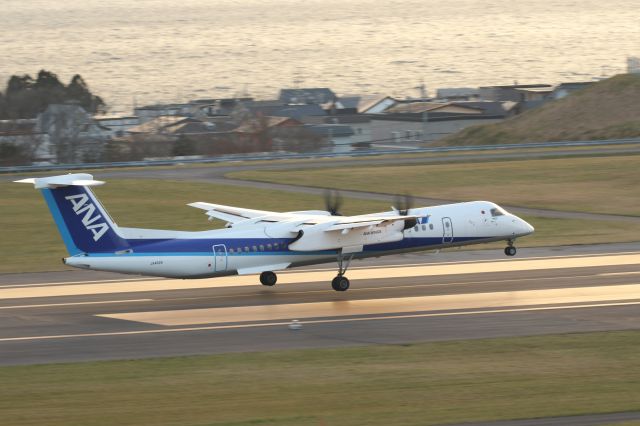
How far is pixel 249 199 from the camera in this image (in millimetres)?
66125

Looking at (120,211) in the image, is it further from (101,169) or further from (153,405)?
(153,405)

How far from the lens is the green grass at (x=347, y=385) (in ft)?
70.4

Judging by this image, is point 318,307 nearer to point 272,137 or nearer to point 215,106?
point 272,137

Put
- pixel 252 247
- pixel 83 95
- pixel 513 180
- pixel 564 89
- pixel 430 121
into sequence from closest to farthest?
pixel 252 247 → pixel 513 180 → pixel 430 121 → pixel 564 89 → pixel 83 95

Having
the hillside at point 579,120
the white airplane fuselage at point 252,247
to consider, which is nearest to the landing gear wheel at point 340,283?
the white airplane fuselage at point 252,247

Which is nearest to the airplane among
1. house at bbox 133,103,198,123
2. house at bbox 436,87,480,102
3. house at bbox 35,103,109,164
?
house at bbox 35,103,109,164

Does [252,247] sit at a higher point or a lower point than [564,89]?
lower

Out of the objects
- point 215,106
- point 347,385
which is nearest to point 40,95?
point 215,106

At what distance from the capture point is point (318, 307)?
34.7 m

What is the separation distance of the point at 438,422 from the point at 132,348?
11.3 metres

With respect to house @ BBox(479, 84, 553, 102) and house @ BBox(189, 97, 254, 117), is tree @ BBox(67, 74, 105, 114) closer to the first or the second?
house @ BBox(189, 97, 254, 117)

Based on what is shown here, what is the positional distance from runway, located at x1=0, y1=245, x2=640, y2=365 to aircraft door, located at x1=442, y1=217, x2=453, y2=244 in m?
1.65

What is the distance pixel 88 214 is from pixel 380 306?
10.8m

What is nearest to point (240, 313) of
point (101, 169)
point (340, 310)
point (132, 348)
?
point (340, 310)
